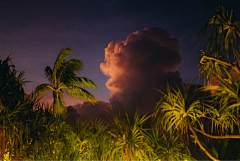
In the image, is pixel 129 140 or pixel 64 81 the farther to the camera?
pixel 64 81

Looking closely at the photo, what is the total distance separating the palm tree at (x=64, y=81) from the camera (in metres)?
11.0

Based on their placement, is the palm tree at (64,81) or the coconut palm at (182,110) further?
the palm tree at (64,81)

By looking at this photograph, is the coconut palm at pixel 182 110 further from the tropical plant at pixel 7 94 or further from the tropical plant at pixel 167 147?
the tropical plant at pixel 7 94

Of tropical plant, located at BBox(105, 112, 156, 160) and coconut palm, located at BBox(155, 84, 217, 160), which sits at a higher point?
coconut palm, located at BBox(155, 84, 217, 160)

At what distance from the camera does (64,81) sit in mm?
11477

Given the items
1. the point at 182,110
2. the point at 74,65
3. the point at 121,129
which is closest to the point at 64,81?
the point at 74,65

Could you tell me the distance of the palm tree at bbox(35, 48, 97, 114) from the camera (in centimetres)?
1102

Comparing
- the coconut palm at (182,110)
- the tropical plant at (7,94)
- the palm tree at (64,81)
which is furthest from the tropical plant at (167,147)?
the palm tree at (64,81)

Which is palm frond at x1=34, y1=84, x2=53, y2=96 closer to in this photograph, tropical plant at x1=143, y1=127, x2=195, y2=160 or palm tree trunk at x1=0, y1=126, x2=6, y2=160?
palm tree trunk at x1=0, y1=126, x2=6, y2=160

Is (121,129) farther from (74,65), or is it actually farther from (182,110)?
(74,65)

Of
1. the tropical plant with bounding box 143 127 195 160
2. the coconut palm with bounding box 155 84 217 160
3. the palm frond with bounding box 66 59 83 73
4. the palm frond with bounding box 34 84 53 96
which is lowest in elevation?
the tropical plant with bounding box 143 127 195 160

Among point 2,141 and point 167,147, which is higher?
point 2,141

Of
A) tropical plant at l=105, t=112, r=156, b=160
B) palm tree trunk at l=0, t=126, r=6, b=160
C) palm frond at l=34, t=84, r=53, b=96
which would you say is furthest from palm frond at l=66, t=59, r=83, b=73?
tropical plant at l=105, t=112, r=156, b=160

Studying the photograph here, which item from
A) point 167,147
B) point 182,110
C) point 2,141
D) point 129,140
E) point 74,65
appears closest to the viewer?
point 182,110
